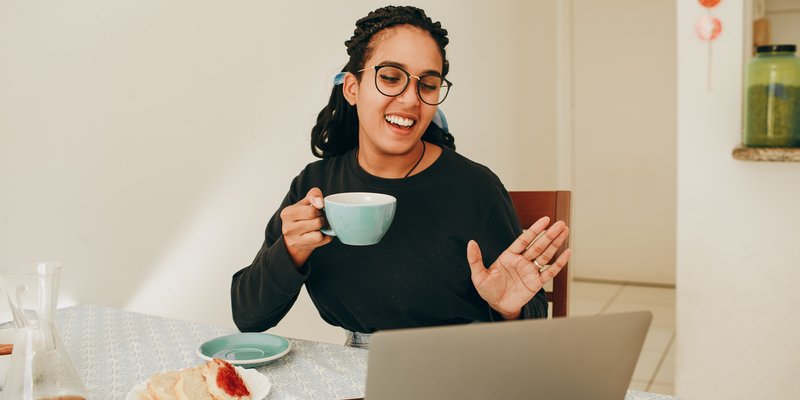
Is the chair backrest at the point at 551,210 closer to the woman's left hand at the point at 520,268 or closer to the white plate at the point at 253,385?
the woman's left hand at the point at 520,268

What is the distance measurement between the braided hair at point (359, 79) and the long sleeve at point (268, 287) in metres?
0.21

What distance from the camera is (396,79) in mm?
1358

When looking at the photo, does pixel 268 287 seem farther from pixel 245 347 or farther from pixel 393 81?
pixel 393 81

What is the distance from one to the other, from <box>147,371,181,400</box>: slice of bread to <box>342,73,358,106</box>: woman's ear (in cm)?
69

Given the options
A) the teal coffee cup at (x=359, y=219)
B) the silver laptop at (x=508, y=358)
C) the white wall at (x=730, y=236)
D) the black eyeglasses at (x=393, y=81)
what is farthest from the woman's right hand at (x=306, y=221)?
the white wall at (x=730, y=236)

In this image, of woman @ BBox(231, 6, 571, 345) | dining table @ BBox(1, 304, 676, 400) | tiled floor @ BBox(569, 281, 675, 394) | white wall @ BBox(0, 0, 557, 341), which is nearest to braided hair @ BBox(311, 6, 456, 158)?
woman @ BBox(231, 6, 571, 345)

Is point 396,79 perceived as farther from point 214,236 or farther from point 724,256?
point 724,256

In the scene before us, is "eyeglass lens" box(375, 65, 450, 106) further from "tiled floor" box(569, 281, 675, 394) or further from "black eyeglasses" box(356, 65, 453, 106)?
"tiled floor" box(569, 281, 675, 394)

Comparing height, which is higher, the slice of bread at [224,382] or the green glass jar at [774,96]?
the green glass jar at [774,96]

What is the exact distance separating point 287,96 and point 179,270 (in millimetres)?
557

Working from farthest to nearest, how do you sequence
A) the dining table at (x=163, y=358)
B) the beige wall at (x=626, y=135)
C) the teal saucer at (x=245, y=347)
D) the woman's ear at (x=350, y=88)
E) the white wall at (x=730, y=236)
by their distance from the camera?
the beige wall at (x=626, y=135) → the white wall at (x=730, y=236) → the woman's ear at (x=350, y=88) → the teal saucer at (x=245, y=347) → the dining table at (x=163, y=358)

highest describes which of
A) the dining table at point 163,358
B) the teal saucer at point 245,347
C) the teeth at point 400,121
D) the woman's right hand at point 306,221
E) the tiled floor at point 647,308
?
the teeth at point 400,121

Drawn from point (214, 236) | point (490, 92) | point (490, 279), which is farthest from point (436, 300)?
point (490, 92)

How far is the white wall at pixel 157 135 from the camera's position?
1.48 metres
